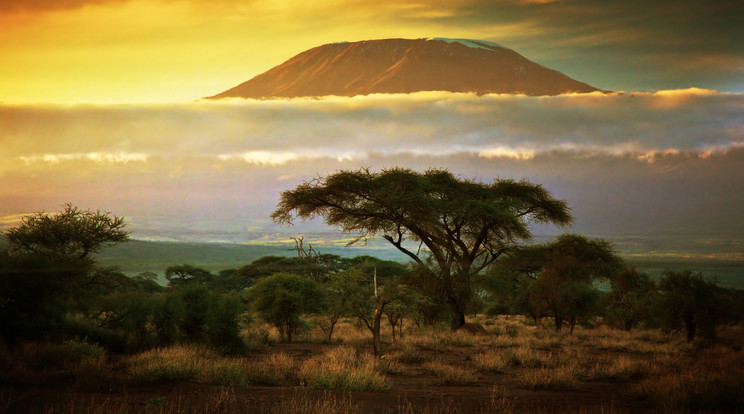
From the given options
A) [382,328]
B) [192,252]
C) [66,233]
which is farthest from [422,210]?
[192,252]

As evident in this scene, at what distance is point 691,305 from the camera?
1289 inches

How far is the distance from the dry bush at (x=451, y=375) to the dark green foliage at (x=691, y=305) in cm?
1826

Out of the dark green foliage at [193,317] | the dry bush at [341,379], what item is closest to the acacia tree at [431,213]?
the dark green foliage at [193,317]

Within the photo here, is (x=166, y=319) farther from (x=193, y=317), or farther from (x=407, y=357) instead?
(x=407, y=357)

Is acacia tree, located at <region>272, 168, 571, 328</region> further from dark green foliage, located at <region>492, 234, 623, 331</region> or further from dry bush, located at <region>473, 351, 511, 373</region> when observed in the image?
dry bush, located at <region>473, 351, 511, 373</region>

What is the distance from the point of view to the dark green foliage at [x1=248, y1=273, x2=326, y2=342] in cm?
3306

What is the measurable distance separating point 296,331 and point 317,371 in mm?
17321

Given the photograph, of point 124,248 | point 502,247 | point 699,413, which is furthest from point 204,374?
point 124,248

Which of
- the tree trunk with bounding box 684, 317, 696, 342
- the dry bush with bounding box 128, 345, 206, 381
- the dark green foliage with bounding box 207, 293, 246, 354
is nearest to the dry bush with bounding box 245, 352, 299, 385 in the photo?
the dry bush with bounding box 128, 345, 206, 381

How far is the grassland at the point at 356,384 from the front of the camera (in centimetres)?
1293

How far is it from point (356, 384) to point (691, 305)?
23.9 metres

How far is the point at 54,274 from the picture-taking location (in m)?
23.5

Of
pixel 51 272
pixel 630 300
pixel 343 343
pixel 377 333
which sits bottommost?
pixel 343 343

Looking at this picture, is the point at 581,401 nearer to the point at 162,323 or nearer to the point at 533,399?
the point at 533,399
